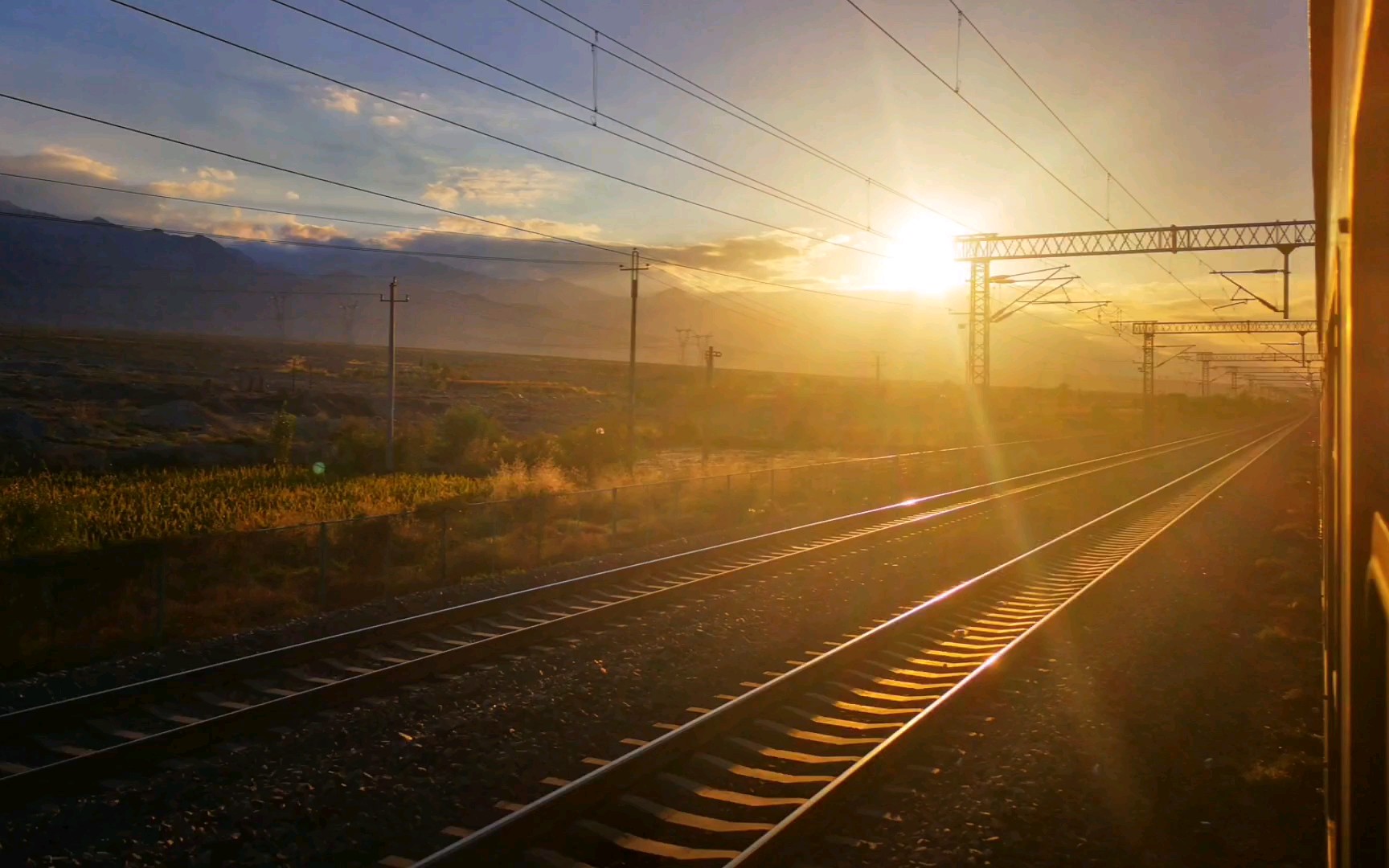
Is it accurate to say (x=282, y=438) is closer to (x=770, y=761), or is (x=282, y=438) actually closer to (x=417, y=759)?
(x=417, y=759)

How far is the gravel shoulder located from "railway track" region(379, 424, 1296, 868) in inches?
11.7

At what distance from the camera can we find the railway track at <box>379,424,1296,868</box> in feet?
21.7

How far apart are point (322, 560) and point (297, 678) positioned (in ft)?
16.3

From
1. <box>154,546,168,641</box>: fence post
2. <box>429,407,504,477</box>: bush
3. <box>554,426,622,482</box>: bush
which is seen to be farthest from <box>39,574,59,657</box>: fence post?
<box>429,407,504,477</box>: bush

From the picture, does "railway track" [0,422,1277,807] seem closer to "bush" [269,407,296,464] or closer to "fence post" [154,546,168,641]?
"fence post" [154,546,168,641]

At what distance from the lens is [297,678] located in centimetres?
1081

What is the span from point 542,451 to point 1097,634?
30.9 m

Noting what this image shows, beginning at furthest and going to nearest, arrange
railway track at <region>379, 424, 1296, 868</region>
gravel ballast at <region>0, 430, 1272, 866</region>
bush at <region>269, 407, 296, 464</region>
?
1. bush at <region>269, 407, 296, 464</region>
2. gravel ballast at <region>0, 430, 1272, 866</region>
3. railway track at <region>379, 424, 1296, 868</region>

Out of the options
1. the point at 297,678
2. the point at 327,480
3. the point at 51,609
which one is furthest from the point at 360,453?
the point at 297,678

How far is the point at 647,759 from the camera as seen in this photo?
26.0ft

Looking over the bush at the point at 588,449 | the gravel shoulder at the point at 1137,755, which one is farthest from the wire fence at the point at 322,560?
the gravel shoulder at the point at 1137,755

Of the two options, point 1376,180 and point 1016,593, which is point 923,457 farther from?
point 1376,180

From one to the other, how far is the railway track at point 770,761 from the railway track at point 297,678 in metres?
2.96

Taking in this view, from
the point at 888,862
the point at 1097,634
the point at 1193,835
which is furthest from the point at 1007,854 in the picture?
the point at 1097,634
